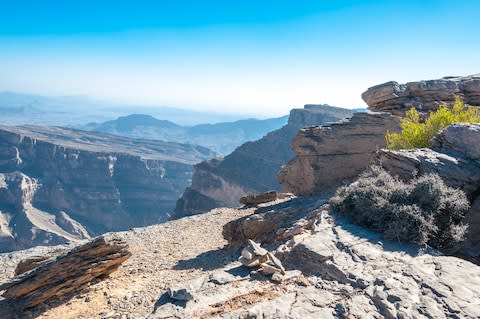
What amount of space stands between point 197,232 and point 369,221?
13764 millimetres

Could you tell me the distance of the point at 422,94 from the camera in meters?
25.1

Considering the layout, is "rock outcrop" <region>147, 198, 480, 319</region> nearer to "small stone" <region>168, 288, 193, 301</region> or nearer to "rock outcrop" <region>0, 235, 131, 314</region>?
"small stone" <region>168, 288, 193, 301</region>

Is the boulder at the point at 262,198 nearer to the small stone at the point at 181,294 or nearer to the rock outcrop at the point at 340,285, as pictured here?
the rock outcrop at the point at 340,285

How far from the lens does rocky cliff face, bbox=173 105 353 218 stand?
9331cm

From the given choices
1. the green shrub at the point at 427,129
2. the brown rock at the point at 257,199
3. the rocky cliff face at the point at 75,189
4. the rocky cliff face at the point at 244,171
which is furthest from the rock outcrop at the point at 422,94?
the rocky cliff face at the point at 75,189

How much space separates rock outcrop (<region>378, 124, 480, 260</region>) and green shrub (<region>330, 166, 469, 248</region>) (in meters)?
0.79

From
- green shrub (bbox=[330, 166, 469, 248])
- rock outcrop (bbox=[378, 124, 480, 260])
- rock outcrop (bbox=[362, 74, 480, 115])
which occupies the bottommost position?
green shrub (bbox=[330, 166, 469, 248])

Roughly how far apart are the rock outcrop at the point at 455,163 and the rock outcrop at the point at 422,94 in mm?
11309

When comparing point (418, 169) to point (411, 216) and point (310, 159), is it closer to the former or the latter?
point (411, 216)

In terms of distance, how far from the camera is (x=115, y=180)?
143250 mm

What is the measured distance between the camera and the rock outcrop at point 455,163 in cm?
1070

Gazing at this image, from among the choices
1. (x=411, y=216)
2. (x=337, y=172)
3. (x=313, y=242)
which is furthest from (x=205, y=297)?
(x=337, y=172)

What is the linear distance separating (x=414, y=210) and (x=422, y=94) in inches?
724

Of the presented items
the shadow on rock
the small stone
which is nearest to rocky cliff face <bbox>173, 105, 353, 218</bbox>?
the shadow on rock
